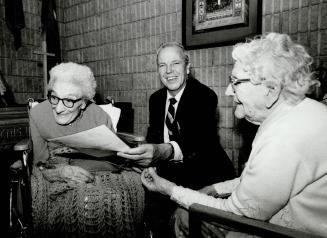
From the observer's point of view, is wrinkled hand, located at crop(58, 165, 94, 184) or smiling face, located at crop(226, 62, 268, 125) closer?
smiling face, located at crop(226, 62, 268, 125)

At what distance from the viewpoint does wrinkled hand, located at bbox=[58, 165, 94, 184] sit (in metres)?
1.52

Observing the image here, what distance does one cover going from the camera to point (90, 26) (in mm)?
3766

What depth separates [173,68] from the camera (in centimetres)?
220

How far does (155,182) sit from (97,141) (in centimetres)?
34

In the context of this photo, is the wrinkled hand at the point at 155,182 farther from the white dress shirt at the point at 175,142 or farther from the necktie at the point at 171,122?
the necktie at the point at 171,122

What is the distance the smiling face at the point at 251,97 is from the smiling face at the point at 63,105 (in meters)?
0.98

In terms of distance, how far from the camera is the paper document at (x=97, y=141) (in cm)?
131

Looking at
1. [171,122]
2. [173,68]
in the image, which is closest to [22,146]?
[171,122]

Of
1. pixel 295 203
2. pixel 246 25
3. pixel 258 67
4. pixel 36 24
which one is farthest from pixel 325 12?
pixel 36 24

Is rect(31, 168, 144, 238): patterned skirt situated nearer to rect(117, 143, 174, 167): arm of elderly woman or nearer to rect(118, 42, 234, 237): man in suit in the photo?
rect(117, 143, 174, 167): arm of elderly woman

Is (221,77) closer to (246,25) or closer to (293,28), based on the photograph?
(246,25)

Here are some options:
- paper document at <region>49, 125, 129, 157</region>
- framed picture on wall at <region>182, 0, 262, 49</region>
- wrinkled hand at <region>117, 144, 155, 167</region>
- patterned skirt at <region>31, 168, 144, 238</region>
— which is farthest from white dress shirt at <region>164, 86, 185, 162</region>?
framed picture on wall at <region>182, 0, 262, 49</region>

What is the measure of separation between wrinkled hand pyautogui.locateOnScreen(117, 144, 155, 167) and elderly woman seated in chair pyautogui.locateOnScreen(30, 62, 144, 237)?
15cm

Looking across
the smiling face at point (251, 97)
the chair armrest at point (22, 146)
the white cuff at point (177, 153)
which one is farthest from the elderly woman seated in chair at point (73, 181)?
the smiling face at point (251, 97)
